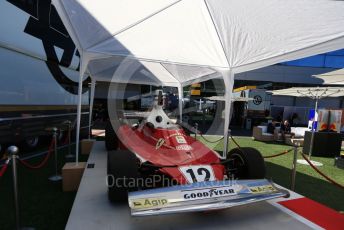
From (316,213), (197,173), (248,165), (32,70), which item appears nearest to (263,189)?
(248,165)

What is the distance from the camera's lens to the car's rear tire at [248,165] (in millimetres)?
3273

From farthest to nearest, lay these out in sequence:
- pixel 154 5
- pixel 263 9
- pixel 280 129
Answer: pixel 280 129, pixel 154 5, pixel 263 9

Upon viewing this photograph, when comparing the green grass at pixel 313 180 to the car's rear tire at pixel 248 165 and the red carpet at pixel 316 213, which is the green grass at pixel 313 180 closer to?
the red carpet at pixel 316 213

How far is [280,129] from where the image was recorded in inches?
417

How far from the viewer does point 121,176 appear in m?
2.69

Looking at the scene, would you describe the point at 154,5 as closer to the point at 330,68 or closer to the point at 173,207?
the point at 173,207

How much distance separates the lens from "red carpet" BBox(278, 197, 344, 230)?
2.75m

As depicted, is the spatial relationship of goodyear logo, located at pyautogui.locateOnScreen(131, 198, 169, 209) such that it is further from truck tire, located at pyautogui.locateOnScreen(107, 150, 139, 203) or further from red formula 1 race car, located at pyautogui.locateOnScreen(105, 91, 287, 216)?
truck tire, located at pyautogui.locateOnScreen(107, 150, 139, 203)

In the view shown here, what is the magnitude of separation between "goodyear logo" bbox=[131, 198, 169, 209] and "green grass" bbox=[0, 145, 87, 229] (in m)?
1.10

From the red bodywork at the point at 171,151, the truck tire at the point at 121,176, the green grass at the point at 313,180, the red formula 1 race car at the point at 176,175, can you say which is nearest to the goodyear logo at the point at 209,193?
the red formula 1 race car at the point at 176,175

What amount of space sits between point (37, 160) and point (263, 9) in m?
5.24

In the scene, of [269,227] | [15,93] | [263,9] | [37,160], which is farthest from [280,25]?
[37,160]

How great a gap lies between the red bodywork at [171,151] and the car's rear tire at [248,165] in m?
0.29

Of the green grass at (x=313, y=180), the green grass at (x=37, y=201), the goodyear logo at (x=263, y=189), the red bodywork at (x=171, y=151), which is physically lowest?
the green grass at (x=37, y=201)
